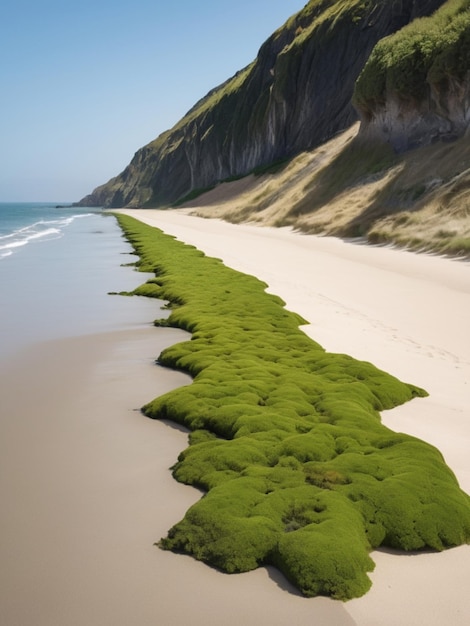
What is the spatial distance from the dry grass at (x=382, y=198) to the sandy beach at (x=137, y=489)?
1460cm

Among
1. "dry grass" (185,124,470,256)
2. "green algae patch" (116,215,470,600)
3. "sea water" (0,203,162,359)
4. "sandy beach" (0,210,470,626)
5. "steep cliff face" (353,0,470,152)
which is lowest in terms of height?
"sea water" (0,203,162,359)

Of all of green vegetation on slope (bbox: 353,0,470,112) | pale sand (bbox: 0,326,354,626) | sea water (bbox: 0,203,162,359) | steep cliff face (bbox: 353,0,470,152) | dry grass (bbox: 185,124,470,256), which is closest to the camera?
pale sand (bbox: 0,326,354,626)

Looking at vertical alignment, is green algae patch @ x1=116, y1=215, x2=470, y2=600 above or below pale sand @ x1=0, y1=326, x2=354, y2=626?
above

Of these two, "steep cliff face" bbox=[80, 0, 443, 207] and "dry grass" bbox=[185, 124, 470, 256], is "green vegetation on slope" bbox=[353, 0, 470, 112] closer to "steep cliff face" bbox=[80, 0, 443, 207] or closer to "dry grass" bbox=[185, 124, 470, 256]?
"dry grass" bbox=[185, 124, 470, 256]

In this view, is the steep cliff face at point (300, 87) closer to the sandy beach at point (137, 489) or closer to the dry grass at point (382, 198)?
the dry grass at point (382, 198)

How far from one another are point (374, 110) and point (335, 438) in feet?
155

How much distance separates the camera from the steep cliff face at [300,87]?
74.2m

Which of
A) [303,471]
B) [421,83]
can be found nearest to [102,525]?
[303,471]

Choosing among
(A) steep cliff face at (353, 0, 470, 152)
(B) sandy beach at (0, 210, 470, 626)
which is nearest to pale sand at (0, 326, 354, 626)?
(B) sandy beach at (0, 210, 470, 626)

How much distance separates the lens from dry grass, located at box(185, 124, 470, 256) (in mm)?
29625

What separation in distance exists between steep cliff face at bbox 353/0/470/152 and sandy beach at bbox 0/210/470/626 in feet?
85.3

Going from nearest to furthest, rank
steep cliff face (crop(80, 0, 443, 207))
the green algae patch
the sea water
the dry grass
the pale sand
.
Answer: the pale sand, the green algae patch, the sea water, the dry grass, steep cliff face (crop(80, 0, 443, 207))

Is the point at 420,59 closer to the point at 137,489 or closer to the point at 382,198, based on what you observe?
the point at 382,198

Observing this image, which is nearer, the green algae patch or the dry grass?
the green algae patch
